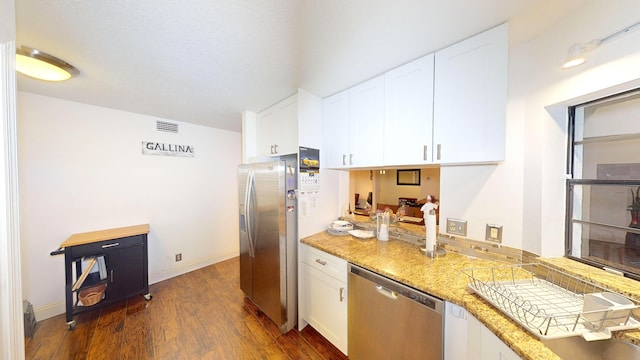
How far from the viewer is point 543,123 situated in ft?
3.79

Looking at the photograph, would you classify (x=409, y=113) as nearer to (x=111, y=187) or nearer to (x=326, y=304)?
(x=326, y=304)

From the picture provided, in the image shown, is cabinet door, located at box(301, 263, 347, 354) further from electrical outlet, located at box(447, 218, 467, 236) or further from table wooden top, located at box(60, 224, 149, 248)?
table wooden top, located at box(60, 224, 149, 248)

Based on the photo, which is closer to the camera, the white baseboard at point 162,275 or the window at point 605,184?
the window at point 605,184

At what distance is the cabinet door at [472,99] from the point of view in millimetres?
1162

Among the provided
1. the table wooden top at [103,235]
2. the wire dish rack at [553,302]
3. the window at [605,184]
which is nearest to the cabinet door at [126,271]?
the table wooden top at [103,235]

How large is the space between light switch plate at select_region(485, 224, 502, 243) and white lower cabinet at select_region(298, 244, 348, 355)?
1062mm

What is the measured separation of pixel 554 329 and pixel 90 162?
4122 millimetres

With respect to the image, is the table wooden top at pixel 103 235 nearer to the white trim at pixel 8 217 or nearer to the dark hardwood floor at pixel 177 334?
the dark hardwood floor at pixel 177 334

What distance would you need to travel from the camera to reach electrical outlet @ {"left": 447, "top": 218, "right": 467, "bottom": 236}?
147cm

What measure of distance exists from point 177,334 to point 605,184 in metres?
3.41

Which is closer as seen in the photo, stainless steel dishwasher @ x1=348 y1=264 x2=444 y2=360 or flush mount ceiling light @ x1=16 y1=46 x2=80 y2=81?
stainless steel dishwasher @ x1=348 y1=264 x2=444 y2=360

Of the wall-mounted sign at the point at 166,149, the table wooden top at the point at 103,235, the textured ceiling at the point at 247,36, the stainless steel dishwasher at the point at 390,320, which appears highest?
the textured ceiling at the point at 247,36

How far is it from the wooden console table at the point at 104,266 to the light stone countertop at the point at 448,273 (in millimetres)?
2129

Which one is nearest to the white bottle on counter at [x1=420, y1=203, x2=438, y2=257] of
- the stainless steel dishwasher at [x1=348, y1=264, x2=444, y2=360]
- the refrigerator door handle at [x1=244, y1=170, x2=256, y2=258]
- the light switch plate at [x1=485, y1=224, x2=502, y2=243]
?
the light switch plate at [x1=485, y1=224, x2=502, y2=243]
